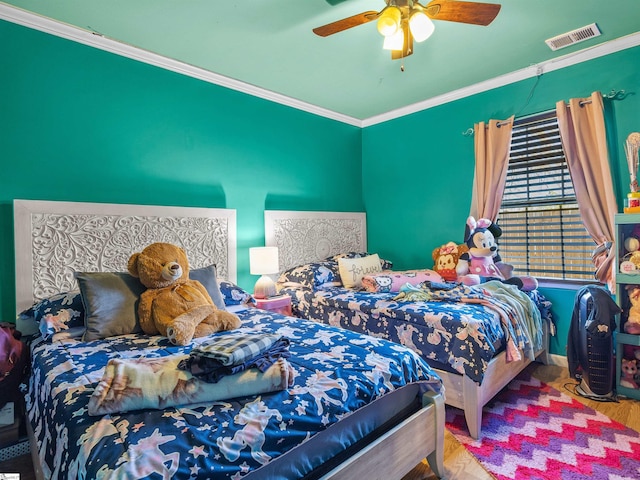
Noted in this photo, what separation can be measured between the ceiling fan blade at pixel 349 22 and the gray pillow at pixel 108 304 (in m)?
1.85

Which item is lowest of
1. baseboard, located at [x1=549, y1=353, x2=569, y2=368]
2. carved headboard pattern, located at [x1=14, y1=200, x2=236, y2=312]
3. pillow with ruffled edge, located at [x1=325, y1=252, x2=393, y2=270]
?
baseboard, located at [x1=549, y1=353, x2=569, y2=368]

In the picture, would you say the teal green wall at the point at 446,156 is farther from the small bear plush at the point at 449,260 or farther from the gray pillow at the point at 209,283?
the gray pillow at the point at 209,283

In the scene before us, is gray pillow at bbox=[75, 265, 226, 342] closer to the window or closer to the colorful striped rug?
the colorful striped rug

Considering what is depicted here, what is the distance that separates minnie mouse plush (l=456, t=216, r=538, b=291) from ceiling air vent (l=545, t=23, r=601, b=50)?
1.45 metres

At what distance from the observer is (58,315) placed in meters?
1.96

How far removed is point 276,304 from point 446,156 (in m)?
2.42

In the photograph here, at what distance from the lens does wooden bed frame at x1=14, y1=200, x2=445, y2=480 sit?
1441 mm

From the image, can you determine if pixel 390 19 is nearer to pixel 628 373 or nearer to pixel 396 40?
pixel 396 40

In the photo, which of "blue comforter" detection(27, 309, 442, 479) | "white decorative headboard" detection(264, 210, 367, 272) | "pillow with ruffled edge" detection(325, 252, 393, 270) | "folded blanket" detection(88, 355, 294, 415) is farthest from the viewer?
"pillow with ruffled edge" detection(325, 252, 393, 270)

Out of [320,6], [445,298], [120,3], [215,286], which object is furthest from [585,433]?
[120,3]

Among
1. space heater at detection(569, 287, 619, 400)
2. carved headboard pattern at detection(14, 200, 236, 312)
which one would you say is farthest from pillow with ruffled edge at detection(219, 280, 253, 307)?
space heater at detection(569, 287, 619, 400)

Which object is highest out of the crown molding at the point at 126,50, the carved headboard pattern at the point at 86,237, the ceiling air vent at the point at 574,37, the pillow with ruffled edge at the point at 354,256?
the ceiling air vent at the point at 574,37

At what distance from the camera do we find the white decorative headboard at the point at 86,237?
2.15 metres

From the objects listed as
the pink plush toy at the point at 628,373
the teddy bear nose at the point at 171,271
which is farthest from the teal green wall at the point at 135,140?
the pink plush toy at the point at 628,373
